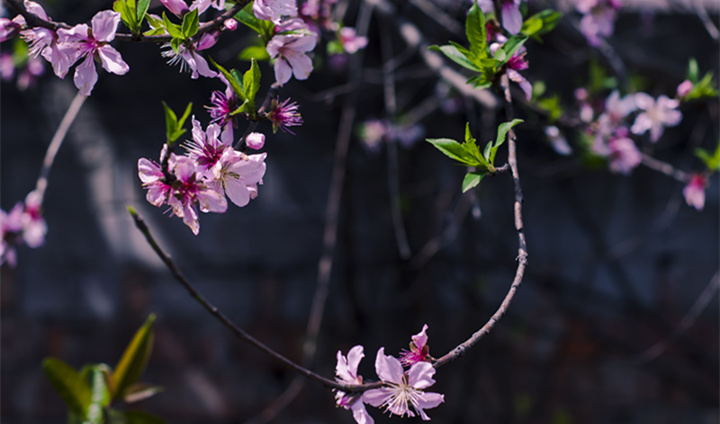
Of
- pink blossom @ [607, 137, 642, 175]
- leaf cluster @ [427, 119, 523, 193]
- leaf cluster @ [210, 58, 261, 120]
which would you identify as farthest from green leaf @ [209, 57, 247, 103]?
pink blossom @ [607, 137, 642, 175]

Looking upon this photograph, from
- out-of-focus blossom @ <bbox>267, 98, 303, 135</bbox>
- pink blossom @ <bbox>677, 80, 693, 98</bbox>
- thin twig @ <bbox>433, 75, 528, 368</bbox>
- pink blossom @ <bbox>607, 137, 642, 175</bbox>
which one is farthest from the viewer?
pink blossom @ <bbox>607, 137, 642, 175</bbox>

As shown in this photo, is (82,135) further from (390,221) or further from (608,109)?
(608,109)

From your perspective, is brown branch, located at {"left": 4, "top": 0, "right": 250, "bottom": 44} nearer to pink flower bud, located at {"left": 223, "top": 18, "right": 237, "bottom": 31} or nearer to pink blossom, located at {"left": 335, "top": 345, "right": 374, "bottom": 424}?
pink flower bud, located at {"left": 223, "top": 18, "right": 237, "bottom": 31}

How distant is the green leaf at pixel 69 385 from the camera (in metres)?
0.57

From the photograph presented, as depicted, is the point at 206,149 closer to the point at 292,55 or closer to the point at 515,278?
the point at 292,55

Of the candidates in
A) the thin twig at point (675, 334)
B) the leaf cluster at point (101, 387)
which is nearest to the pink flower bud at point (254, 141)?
the leaf cluster at point (101, 387)

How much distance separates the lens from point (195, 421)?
46.7 inches

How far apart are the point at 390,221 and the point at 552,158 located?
0.40m

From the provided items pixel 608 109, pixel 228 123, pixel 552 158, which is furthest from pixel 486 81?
pixel 552 158

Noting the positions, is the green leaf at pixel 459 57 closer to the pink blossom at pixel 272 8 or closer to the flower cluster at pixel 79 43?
the pink blossom at pixel 272 8

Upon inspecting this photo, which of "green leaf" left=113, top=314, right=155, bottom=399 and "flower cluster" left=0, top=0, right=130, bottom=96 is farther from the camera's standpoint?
"green leaf" left=113, top=314, right=155, bottom=399

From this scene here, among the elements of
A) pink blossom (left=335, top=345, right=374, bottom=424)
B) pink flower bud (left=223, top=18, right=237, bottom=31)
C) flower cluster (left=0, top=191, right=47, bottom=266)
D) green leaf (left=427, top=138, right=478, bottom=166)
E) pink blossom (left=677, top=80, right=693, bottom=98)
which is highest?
pink flower bud (left=223, top=18, right=237, bottom=31)

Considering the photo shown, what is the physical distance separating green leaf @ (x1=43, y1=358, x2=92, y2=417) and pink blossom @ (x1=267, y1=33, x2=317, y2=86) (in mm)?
371

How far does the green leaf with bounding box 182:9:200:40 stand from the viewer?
15.8 inches
